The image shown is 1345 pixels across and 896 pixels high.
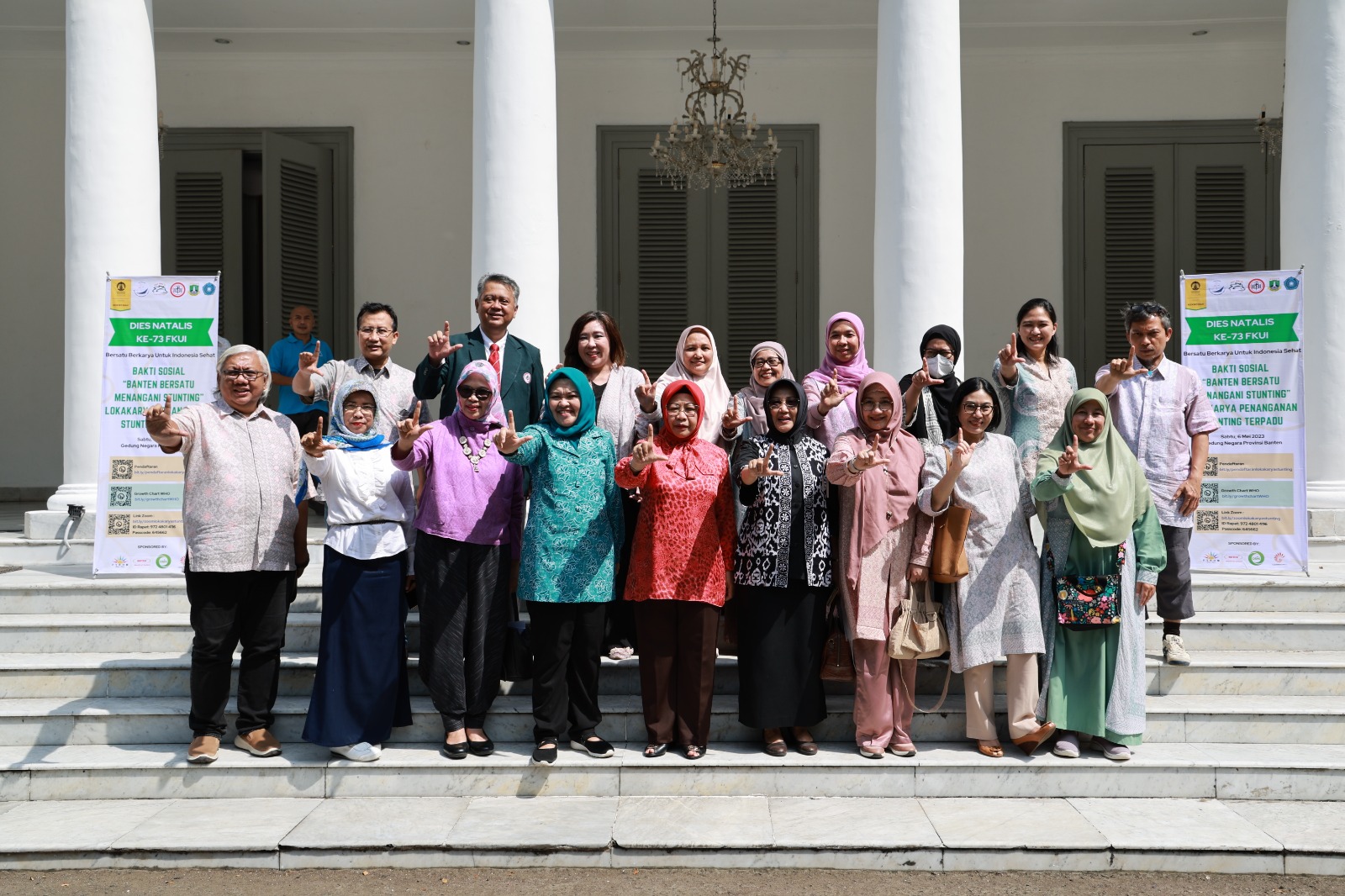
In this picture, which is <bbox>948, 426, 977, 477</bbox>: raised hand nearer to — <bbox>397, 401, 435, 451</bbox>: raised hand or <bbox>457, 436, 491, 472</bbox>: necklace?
<bbox>457, 436, 491, 472</bbox>: necklace

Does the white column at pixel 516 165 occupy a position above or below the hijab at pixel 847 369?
above

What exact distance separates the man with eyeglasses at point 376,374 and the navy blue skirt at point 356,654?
63 cm

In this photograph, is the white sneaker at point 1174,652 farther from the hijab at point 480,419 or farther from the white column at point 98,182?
the white column at point 98,182

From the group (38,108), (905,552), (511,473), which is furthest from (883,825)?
(38,108)

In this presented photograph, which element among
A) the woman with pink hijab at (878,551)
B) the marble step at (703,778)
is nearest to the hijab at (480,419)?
the marble step at (703,778)

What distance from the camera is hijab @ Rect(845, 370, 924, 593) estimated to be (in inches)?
190

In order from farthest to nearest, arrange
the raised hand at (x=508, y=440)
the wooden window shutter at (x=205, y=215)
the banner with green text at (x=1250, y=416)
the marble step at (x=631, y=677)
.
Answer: the wooden window shutter at (x=205, y=215), the banner with green text at (x=1250, y=416), the marble step at (x=631, y=677), the raised hand at (x=508, y=440)

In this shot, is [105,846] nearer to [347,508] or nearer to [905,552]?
[347,508]

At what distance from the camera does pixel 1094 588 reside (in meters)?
4.79

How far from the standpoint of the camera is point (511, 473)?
495cm

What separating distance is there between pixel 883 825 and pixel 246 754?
2683 millimetres

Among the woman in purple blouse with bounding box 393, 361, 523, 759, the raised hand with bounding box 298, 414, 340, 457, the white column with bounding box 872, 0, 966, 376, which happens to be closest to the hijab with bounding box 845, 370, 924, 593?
the woman in purple blouse with bounding box 393, 361, 523, 759

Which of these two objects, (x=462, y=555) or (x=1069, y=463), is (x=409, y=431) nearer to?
(x=462, y=555)

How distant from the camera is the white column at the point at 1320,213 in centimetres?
687
